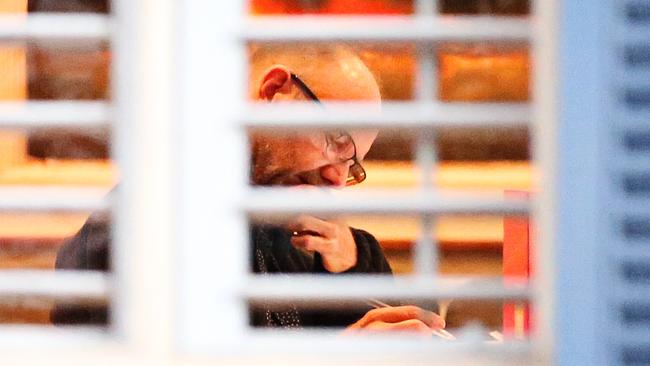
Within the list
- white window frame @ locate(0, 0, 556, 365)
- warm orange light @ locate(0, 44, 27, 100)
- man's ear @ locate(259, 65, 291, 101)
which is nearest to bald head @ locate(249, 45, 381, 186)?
man's ear @ locate(259, 65, 291, 101)

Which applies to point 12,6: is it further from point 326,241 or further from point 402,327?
point 402,327

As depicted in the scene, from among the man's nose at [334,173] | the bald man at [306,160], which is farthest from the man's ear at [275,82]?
the man's nose at [334,173]

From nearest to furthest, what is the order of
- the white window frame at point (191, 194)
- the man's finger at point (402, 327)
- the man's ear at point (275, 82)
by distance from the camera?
the white window frame at point (191, 194)
the man's finger at point (402, 327)
the man's ear at point (275, 82)

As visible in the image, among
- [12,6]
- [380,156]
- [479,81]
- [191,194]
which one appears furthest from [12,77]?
[191,194]

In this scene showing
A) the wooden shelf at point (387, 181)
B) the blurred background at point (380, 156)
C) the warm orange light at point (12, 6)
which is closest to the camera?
the warm orange light at point (12, 6)

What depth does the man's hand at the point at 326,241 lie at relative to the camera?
1818 millimetres

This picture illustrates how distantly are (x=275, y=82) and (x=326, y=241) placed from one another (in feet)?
0.97

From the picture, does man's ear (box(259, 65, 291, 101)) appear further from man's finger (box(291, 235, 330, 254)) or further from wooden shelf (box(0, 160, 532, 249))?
wooden shelf (box(0, 160, 532, 249))

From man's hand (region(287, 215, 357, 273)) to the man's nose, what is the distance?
73 millimetres

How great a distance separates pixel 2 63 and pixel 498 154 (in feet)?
4.45

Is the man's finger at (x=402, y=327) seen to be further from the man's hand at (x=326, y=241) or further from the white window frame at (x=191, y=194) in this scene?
the white window frame at (x=191, y=194)

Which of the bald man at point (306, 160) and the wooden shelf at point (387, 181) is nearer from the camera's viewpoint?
the bald man at point (306, 160)

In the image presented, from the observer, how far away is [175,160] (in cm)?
113

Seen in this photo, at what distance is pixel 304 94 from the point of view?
1.78 metres
